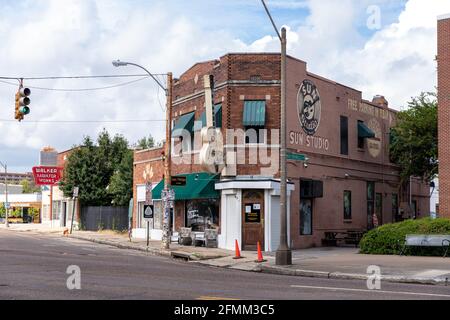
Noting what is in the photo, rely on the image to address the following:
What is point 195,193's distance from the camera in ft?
93.4

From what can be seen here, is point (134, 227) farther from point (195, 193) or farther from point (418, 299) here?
point (418, 299)

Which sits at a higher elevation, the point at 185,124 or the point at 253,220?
the point at 185,124

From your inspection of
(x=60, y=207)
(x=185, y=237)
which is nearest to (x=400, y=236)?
(x=185, y=237)

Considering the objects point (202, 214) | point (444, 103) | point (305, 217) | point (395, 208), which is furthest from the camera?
point (395, 208)

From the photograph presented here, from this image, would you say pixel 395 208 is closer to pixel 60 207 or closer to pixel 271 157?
pixel 271 157

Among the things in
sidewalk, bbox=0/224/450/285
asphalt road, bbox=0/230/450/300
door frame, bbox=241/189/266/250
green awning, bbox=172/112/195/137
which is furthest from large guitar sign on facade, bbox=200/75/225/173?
asphalt road, bbox=0/230/450/300

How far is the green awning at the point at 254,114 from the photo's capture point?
2704 cm

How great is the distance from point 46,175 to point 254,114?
3232 centimetres

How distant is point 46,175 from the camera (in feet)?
177

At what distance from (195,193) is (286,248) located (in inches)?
357

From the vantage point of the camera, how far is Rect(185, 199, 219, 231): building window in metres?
28.8

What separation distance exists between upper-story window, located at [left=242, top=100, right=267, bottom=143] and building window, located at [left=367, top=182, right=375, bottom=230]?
10244mm
